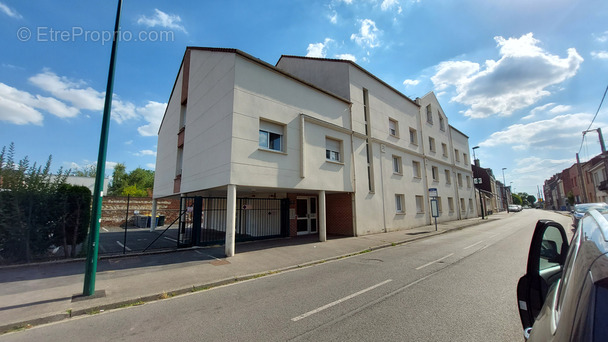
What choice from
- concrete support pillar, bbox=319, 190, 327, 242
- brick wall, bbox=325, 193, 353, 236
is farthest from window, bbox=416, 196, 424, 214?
concrete support pillar, bbox=319, 190, 327, 242

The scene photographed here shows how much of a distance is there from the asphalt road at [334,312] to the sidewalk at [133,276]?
0.37 m

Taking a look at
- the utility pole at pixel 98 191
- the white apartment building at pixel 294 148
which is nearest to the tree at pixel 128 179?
the white apartment building at pixel 294 148

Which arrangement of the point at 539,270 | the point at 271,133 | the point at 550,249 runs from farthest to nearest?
1. the point at 271,133
2. the point at 550,249
3. the point at 539,270

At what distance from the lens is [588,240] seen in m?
1.43

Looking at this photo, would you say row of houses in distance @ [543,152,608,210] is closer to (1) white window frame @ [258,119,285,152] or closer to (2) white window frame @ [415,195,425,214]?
(2) white window frame @ [415,195,425,214]

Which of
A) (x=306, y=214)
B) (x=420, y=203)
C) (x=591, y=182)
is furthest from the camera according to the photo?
(x=591, y=182)

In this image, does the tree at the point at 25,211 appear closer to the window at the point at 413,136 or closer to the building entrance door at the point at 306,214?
the building entrance door at the point at 306,214

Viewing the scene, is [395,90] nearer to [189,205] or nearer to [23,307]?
[189,205]

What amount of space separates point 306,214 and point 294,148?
5594 millimetres

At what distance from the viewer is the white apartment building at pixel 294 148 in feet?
36.0

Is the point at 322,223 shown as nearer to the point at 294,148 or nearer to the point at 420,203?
the point at 294,148

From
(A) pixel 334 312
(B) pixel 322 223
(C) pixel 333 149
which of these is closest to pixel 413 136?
(C) pixel 333 149

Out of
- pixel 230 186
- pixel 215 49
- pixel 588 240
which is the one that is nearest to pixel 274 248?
pixel 230 186

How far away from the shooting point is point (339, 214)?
15.8 metres
